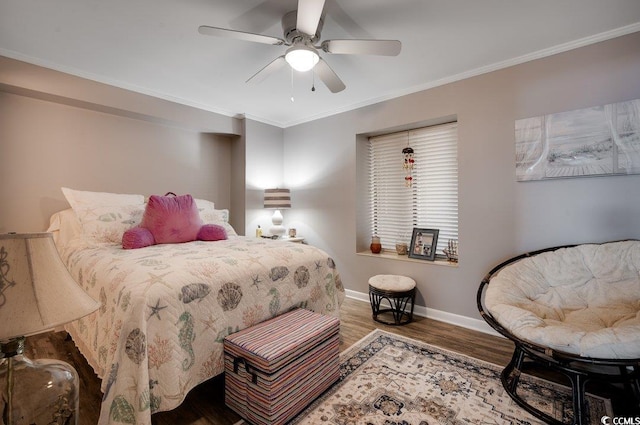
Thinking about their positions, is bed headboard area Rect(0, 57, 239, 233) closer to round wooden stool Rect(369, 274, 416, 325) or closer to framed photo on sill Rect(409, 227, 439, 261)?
round wooden stool Rect(369, 274, 416, 325)

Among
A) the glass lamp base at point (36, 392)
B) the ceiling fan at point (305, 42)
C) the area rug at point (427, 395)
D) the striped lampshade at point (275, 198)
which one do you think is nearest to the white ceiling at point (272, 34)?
the ceiling fan at point (305, 42)

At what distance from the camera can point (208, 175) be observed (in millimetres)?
4055

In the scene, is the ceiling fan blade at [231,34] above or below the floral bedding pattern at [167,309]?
above

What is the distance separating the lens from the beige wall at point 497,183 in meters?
2.20

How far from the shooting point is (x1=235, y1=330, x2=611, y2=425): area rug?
1624 millimetres

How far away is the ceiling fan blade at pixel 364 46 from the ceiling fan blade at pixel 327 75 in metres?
0.18

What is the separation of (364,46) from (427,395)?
230cm

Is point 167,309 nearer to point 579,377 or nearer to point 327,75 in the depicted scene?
A: point 327,75

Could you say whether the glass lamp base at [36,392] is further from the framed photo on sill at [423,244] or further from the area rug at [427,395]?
the framed photo on sill at [423,244]

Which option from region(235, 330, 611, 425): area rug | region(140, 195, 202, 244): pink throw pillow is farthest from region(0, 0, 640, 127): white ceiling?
region(235, 330, 611, 425): area rug

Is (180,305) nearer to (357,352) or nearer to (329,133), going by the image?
(357,352)

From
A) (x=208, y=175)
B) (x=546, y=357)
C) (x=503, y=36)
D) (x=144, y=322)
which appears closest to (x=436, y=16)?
(x=503, y=36)

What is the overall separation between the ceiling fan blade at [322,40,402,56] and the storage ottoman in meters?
1.84

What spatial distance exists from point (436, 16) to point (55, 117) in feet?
11.7
